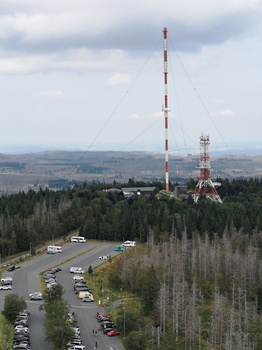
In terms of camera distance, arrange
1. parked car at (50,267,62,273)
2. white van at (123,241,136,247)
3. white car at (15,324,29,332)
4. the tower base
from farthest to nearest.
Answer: the tower base < white van at (123,241,136,247) < parked car at (50,267,62,273) < white car at (15,324,29,332)

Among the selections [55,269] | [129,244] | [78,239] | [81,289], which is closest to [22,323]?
[81,289]

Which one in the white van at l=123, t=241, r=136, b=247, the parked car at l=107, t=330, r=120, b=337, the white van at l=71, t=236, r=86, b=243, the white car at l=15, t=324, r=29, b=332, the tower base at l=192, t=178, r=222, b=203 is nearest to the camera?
the white car at l=15, t=324, r=29, b=332

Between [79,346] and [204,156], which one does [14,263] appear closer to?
[79,346]

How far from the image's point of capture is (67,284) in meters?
39.8

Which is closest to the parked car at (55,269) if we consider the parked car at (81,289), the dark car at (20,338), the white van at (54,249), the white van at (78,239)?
the parked car at (81,289)

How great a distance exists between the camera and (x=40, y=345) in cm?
2923

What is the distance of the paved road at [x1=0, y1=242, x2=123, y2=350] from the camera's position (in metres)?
30.0

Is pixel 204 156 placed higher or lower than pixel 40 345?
higher

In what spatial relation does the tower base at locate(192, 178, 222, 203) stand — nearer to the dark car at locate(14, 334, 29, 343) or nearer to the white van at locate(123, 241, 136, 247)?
the white van at locate(123, 241, 136, 247)

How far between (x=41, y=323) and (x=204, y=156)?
118 ft

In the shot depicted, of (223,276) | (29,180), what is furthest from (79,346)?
(29,180)

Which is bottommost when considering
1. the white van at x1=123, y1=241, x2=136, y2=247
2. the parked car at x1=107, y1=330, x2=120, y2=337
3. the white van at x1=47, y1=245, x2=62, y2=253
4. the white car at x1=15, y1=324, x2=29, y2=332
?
the parked car at x1=107, y1=330, x2=120, y2=337

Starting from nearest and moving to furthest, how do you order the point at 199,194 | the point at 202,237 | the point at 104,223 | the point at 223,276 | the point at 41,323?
the point at 41,323, the point at 223,276, the point at 202,237, the point at 104,223, the point at 199,194

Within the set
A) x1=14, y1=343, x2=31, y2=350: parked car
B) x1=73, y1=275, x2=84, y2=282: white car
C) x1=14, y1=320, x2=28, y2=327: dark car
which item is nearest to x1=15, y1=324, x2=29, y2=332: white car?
x1=14, y1=320, x2=28, y2=327: dark car
